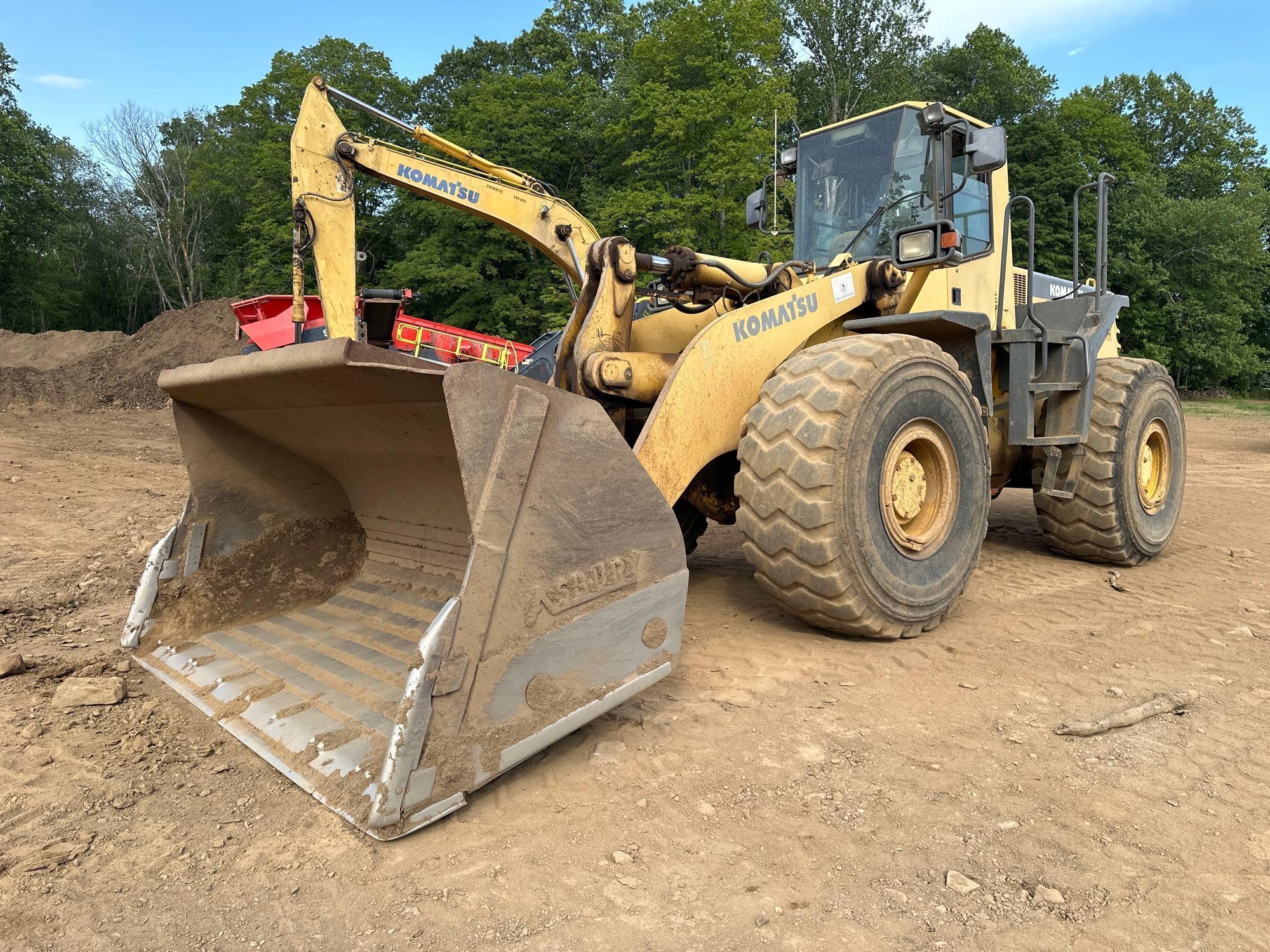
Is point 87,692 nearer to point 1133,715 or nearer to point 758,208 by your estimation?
point 1133,715

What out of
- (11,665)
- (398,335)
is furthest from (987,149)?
(398,335)

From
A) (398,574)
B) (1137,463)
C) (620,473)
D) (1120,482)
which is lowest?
(398,574)

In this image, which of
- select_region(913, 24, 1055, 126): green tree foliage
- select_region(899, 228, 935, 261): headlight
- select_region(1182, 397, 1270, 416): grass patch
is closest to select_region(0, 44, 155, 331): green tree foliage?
select_region(913, 24, 1055, 126): green tree foliage

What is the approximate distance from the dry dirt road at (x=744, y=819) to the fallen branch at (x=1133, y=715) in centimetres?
6

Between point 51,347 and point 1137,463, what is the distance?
26.3 meters

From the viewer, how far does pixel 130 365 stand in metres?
20.9

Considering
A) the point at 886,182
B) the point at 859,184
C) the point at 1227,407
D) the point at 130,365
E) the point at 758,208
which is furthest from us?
the point at 1227,407

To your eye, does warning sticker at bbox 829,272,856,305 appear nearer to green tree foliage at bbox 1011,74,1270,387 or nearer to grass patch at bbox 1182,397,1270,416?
grass patch at bbox 1182,397,1270,416

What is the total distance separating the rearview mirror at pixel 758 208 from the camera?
5.46 meters

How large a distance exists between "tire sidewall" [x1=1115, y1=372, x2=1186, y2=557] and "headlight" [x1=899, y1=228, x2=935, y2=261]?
2215mm

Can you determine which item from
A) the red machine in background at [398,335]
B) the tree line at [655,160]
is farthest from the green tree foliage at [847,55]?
the red machine in background at [398,335]

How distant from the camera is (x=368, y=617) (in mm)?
3389

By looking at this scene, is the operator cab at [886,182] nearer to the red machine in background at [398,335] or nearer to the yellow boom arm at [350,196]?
the yellow boom arm at [350,196]

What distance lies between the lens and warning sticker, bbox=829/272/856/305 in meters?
4.17
